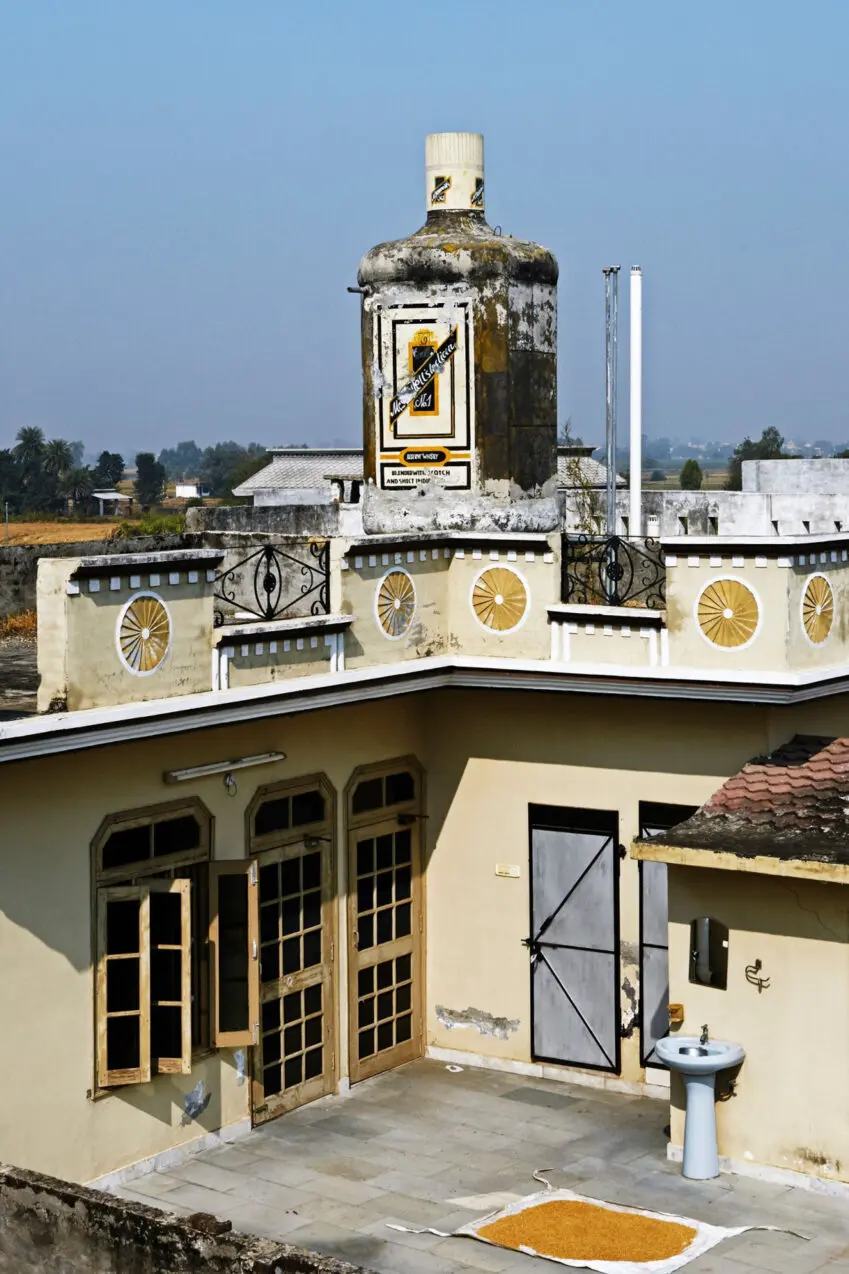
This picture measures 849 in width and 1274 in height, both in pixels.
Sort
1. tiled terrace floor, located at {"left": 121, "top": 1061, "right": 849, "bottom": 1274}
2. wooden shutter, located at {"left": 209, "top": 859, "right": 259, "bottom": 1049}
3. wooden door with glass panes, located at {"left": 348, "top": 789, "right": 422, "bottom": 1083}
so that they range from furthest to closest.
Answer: wooden door with glass panes, located at {"left": 348, "top": 789, "right": 422, "bottom": 1083}, wooden shutter, located at {"left": 209, "top": 859, "right": 259, "bottom": 1049}, tiled terrace floor, located at {"left": 121, "top": 1061, "right": 849, "bottom": 1274}

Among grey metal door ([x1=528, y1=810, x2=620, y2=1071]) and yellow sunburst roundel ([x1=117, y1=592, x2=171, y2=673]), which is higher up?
yellow sunburst roundel ([x1=117, y1=592, x2=171, y2=673])

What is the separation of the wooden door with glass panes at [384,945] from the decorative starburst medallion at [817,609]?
12.9 feet

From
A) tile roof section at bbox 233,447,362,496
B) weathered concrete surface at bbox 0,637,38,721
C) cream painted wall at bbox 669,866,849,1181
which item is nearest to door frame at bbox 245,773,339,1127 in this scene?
weathered concrete surface at bbox 0,637,38,721

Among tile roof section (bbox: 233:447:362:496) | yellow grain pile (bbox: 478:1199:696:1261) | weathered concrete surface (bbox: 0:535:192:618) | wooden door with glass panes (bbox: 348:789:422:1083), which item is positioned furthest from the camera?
tile roof section (bbox: 233:447:362:496)

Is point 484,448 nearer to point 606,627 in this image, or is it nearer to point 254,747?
point 606,627

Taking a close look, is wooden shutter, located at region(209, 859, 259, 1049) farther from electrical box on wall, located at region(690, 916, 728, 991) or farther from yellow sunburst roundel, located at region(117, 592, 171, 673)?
electrical box on wall, located at region(690, 916, 728, 991)

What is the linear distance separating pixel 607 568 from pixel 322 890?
333 centimetres

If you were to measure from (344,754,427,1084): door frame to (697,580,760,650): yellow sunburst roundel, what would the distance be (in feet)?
10.3

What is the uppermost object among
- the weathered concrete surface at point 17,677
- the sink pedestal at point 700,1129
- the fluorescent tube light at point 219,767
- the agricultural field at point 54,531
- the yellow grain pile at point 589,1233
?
the agricultural field at point 54,531

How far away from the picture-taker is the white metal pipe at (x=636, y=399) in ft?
50.2

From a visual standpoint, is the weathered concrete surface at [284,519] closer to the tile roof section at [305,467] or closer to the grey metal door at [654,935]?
the grey metal door at [654,935]

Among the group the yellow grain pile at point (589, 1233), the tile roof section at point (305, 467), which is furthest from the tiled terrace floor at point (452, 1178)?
the tile roof section at point (305, 467)

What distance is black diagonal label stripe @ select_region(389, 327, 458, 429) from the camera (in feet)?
49.7

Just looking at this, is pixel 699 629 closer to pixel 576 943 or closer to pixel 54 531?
pixel 576 943
